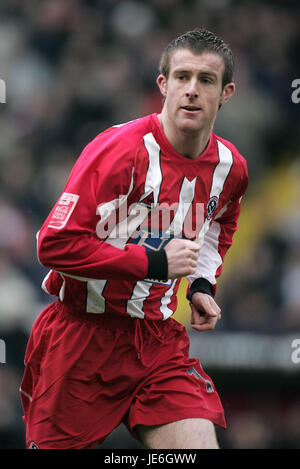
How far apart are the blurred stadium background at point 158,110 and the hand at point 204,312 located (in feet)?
8.23

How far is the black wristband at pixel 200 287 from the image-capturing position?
331 centimetres

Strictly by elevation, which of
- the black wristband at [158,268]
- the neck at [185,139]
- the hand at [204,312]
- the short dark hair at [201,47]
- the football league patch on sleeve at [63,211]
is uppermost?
the short dark hair at [201,47]

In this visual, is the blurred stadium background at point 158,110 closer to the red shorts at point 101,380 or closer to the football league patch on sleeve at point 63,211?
the red shorts at point 101,380

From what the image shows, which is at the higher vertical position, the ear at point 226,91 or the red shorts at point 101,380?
the ear at point 226,91

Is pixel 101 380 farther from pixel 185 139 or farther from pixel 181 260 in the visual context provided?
pixel 185 139

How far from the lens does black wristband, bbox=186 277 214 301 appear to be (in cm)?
331

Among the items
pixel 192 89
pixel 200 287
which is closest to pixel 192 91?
pixel 192 89

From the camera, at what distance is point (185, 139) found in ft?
10.1

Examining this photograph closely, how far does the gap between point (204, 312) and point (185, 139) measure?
0.74m

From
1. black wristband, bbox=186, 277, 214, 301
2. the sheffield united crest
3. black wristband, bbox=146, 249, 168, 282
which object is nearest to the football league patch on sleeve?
black wristband, bbox=146, 249, 168, 282

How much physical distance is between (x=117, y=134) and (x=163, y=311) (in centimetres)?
78

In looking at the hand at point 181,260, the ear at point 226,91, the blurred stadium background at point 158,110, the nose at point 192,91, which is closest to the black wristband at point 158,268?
the hand at point 181,260

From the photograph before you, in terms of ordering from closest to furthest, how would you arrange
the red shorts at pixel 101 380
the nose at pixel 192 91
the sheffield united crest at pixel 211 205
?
the nose at pixel 192 91, the red shorts at pixel 101 380, the sheffield united crest at pixel 211 205

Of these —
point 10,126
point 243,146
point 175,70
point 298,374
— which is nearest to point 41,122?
point 10,126
